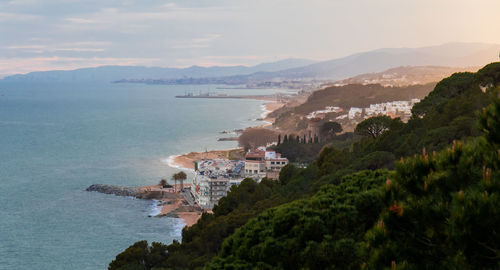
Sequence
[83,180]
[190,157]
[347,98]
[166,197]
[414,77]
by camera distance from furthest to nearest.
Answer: [414,77] → [347,98] → [190,157] → [83,180] → [166,197]

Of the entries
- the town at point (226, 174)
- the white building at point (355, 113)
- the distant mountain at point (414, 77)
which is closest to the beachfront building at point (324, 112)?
the white building at point (355, 113)

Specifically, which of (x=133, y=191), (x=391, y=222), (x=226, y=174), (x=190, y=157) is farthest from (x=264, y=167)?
(x=391, y=222)

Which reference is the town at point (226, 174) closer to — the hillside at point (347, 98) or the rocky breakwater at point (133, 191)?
the rocky breakwater at point (133, 191)

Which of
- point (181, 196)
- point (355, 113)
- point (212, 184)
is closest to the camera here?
point (212, 184)

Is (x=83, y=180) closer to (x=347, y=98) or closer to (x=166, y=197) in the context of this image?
(x=166, y=197)

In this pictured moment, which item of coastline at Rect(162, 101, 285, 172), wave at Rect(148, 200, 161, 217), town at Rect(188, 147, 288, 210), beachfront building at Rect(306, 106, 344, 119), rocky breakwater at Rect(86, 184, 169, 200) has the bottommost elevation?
wave at Rect(148, 200, 161, 217)

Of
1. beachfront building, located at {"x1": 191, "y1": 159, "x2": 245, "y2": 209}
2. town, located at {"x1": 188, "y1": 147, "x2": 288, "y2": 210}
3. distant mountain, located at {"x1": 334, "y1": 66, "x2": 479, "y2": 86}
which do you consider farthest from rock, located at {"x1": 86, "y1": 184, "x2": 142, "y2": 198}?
distant mountain, located at {"x1": 334, "y1": 66, "x2": 479, "y2": 86}

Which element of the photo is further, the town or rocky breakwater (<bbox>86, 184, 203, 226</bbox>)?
the town

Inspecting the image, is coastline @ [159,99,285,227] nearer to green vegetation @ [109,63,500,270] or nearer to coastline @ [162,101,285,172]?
coastline @ [162,101,285,172]

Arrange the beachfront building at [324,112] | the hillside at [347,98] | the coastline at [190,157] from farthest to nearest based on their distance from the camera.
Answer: the hillside at [347,98]
the beachfront building at [324,112]
the coastline at [190,157]
